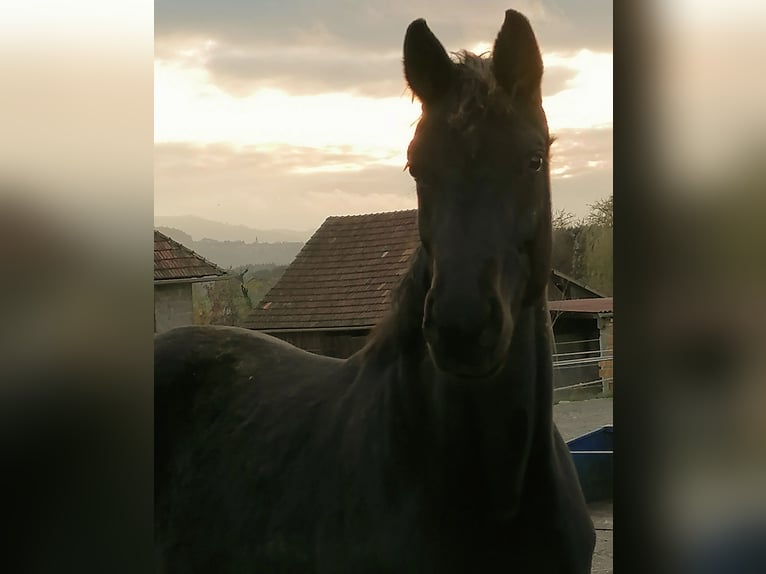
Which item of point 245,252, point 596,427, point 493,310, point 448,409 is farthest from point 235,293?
point 596,427

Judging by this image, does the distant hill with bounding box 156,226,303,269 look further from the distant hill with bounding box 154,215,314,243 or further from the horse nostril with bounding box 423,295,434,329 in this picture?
the horse nostril with bounding box 423,295,434,329

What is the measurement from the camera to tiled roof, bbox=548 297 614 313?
4.17ft

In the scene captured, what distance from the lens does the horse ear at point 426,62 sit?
1095 mm

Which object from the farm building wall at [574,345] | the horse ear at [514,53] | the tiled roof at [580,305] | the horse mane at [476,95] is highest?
the horse ear at [514,53]

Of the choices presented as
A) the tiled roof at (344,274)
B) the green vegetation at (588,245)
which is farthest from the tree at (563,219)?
the tiled roof at (344,274)

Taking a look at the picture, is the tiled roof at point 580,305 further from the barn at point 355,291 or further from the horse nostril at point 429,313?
the horse nostril at point 429,313

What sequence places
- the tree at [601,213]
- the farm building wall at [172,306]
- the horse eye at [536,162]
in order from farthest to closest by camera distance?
1. the farm building wall at [172,306]
2. the tree at [601,213]
3. the horse eye at [536,162]

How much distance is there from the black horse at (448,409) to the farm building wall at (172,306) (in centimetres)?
28

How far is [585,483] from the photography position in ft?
4.34

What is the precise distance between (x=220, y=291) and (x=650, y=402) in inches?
33.0

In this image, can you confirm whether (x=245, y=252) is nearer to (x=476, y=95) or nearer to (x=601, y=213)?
(x=476, y=95)

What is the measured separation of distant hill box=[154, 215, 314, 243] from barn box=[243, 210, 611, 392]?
4 cm

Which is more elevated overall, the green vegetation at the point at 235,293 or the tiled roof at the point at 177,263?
the tiled roof at the point at 177,263

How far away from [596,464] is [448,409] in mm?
382
